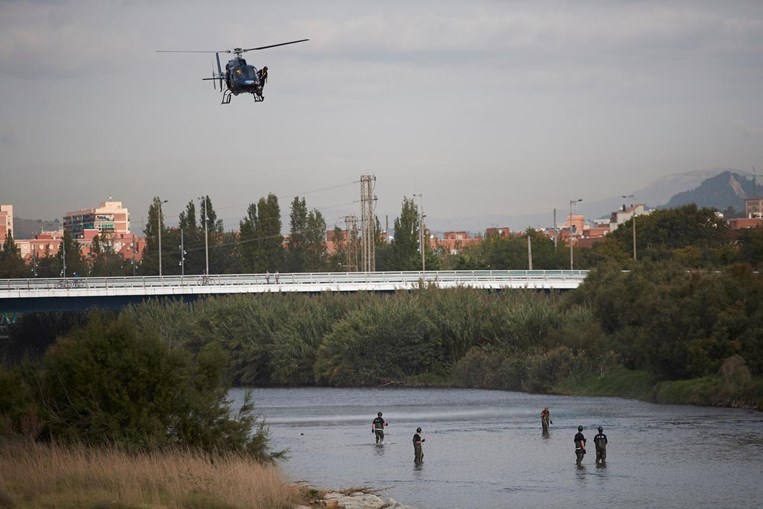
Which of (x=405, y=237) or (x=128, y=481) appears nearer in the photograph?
(x=128, y=481)

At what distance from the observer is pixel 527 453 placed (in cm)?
4616

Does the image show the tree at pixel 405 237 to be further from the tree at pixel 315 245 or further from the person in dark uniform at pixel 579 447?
the person in dark uniform at pixel 579 447

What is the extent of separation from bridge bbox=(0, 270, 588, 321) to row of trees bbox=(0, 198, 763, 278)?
91.0ft

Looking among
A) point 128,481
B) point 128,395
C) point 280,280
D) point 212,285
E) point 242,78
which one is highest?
point 242,78

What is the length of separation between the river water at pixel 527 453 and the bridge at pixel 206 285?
30390mm

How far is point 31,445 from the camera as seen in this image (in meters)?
31.2

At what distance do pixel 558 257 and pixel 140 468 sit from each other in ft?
408

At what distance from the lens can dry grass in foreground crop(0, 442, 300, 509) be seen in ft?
90.5

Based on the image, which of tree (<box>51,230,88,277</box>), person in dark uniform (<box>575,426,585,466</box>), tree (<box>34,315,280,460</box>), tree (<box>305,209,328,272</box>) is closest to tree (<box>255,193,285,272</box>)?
tree (<box>305,209,328,272</box>)

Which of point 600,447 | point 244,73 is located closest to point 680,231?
point 244,73

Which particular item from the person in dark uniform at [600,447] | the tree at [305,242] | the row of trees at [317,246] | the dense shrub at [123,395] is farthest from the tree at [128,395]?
the tree at [305,242]

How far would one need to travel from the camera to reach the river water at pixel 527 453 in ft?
121

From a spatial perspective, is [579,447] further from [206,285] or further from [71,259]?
[71,259]

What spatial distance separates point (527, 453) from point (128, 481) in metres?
20.5
